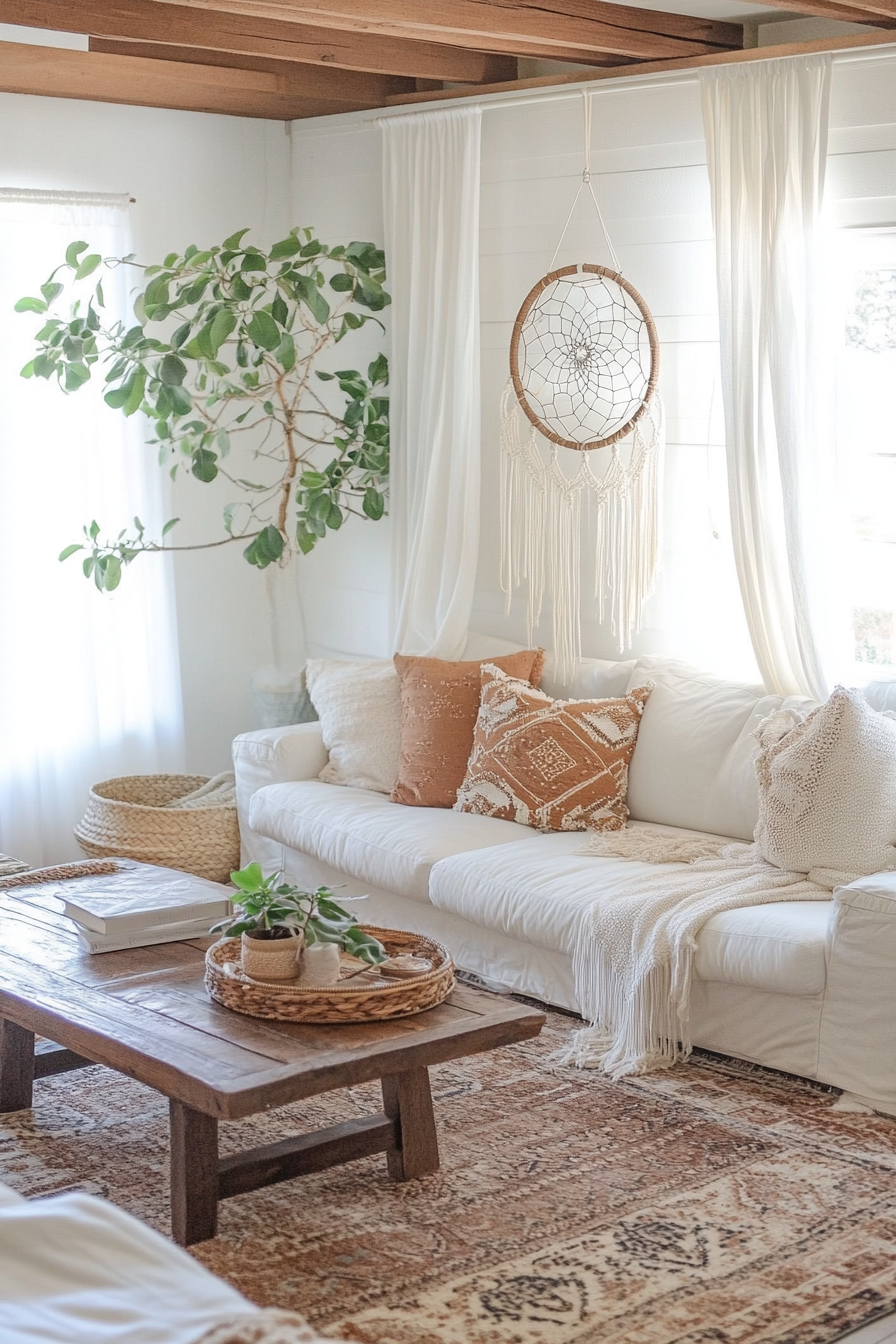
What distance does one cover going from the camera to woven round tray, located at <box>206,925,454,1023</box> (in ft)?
9.04

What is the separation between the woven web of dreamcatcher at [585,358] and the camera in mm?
4637

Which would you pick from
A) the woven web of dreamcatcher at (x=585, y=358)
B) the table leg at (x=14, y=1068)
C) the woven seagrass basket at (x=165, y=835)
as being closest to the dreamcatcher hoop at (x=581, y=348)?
the woven web of dreamcatcher at (x=585, y=358)

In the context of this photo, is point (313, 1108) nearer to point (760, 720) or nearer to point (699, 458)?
point (760, 720)

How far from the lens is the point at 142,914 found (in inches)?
127

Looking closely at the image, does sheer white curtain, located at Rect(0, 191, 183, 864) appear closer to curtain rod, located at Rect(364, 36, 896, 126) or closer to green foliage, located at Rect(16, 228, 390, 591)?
green foliage, located at Rect(16, 228, 390, 591)

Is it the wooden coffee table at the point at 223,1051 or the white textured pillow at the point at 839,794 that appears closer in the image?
the wooden coffee table at the point at 223,1051

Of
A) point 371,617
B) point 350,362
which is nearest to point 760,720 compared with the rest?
point 371,617

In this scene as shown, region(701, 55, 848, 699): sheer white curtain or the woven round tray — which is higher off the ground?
region(701, 55, 848, 699): sheer white curtain

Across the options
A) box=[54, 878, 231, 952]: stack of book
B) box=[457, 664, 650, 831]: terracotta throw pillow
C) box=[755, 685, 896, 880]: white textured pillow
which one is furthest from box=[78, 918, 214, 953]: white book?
box=[755, 685, 896, 880]: white textured pillow

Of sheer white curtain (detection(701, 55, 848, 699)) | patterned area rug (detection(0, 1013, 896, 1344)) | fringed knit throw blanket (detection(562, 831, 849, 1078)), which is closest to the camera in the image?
patterned area rug (detection(0, 1013, 896, 1344))

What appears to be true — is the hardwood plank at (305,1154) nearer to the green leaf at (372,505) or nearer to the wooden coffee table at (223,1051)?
the wooden coffee table at (223,1051)

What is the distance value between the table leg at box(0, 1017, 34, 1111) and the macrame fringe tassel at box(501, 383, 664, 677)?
2.10 meters

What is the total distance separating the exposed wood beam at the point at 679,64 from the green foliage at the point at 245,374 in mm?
556

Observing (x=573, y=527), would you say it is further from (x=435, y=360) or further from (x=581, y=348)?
(x=435, y=360)
